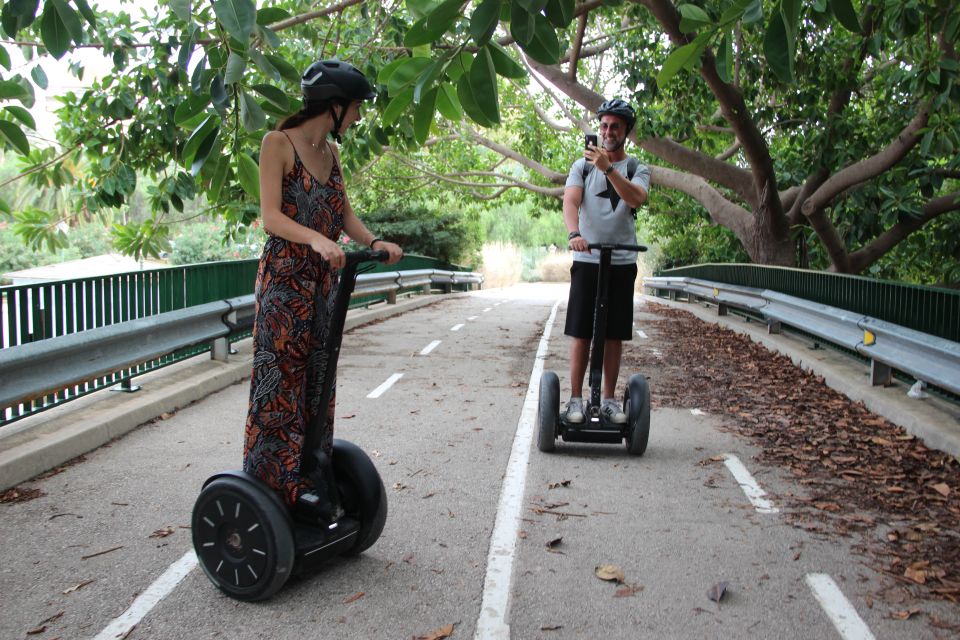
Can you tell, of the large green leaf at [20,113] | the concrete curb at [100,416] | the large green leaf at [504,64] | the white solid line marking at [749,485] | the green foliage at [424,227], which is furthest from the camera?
the green foliage at [424,227]

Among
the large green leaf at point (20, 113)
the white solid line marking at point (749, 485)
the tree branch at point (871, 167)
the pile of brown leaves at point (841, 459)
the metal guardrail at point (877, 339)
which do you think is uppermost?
the tree branch at point (871, 167)

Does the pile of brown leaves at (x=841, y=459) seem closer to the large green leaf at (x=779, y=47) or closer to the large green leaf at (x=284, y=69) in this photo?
the large green leaf at (x=779, y=47)

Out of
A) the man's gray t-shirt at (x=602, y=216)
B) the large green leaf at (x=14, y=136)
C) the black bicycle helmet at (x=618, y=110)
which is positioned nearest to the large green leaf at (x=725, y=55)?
the black bicycle helmet at (x=618, y=110)

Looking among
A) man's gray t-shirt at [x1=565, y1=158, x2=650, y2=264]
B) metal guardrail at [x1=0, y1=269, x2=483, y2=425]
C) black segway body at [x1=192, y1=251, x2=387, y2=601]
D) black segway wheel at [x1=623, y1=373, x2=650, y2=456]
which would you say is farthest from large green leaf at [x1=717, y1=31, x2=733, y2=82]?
metal guardrail at [x1=0, y1=269, x2=483, y2=425]

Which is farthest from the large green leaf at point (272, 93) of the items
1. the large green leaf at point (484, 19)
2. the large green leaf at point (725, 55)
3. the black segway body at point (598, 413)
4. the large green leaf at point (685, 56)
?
the black segway body at point (598, 413)

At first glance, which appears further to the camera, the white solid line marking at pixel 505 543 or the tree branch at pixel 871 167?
the tree branch at pixel 871 167

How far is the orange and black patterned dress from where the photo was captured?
3.80 metres

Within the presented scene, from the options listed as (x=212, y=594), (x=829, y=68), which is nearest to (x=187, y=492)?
(x=212, y=594)

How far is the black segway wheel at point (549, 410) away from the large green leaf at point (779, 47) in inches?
137

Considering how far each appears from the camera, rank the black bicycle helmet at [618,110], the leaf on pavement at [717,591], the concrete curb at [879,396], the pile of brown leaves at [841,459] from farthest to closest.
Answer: the concrete curb at [879,396] < the black bicycle helmet at [618,110] < the pile of brown leaves at [841,459] < the leaf on pavement at [717,591]

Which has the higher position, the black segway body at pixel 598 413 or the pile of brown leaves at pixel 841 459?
the black segway body at pixel 598 413

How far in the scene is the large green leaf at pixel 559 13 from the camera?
312 cm

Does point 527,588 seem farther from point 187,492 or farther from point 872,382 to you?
point 872,382

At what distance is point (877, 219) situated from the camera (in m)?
15.3
